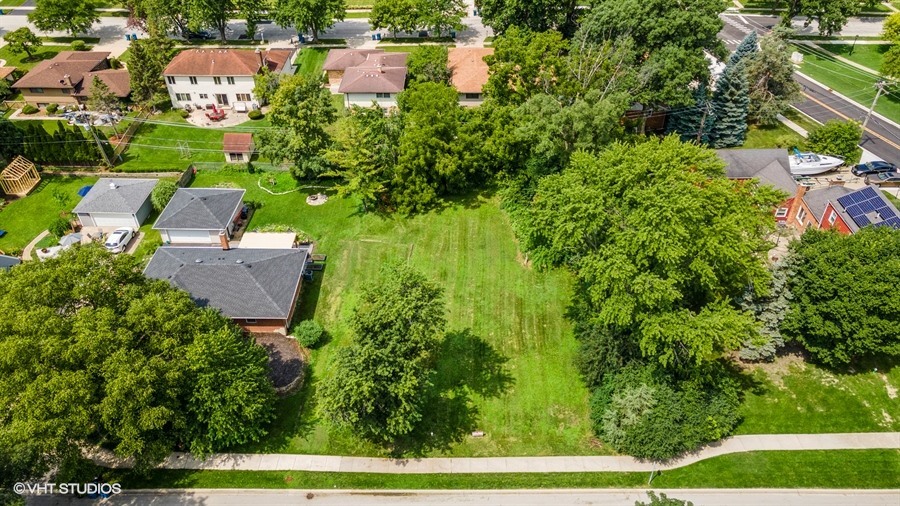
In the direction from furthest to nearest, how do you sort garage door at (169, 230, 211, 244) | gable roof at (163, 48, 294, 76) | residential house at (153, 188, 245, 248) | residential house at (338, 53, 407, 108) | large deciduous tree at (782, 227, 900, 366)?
gable roof at (163, 48, 294, 76) → residential house at (338, 53, 407, 108) → garage door at (169, 230, 211, 244) → residential house at (153, 188, 245, 248) → large deciduous tree at (782, 227, 900, 366)

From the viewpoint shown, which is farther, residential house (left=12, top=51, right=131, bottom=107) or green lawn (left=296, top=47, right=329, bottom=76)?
green lawn (left=296, top=47, right=329, bottom=76)

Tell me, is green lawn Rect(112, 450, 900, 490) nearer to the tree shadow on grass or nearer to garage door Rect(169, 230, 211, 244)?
the tree shadow on grass

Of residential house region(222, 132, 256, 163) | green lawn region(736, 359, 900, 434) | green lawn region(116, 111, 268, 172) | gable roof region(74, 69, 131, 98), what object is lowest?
green lawn region(736, 359, 900, 434)

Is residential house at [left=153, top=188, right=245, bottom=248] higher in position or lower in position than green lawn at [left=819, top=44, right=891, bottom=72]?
lower

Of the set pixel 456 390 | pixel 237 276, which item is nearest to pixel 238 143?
pixel 237 276

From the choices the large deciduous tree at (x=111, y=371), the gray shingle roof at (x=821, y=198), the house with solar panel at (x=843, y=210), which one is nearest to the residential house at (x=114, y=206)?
the large deciduous tree at (x=111, y=371)

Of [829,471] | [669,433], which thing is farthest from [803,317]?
[669,433]

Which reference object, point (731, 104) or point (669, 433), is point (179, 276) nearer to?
point (669, 433)

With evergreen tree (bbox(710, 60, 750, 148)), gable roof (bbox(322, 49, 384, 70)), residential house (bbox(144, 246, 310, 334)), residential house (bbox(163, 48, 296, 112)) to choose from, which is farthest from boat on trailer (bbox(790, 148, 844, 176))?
residential house (bbox(163, 48, 296, 112))
